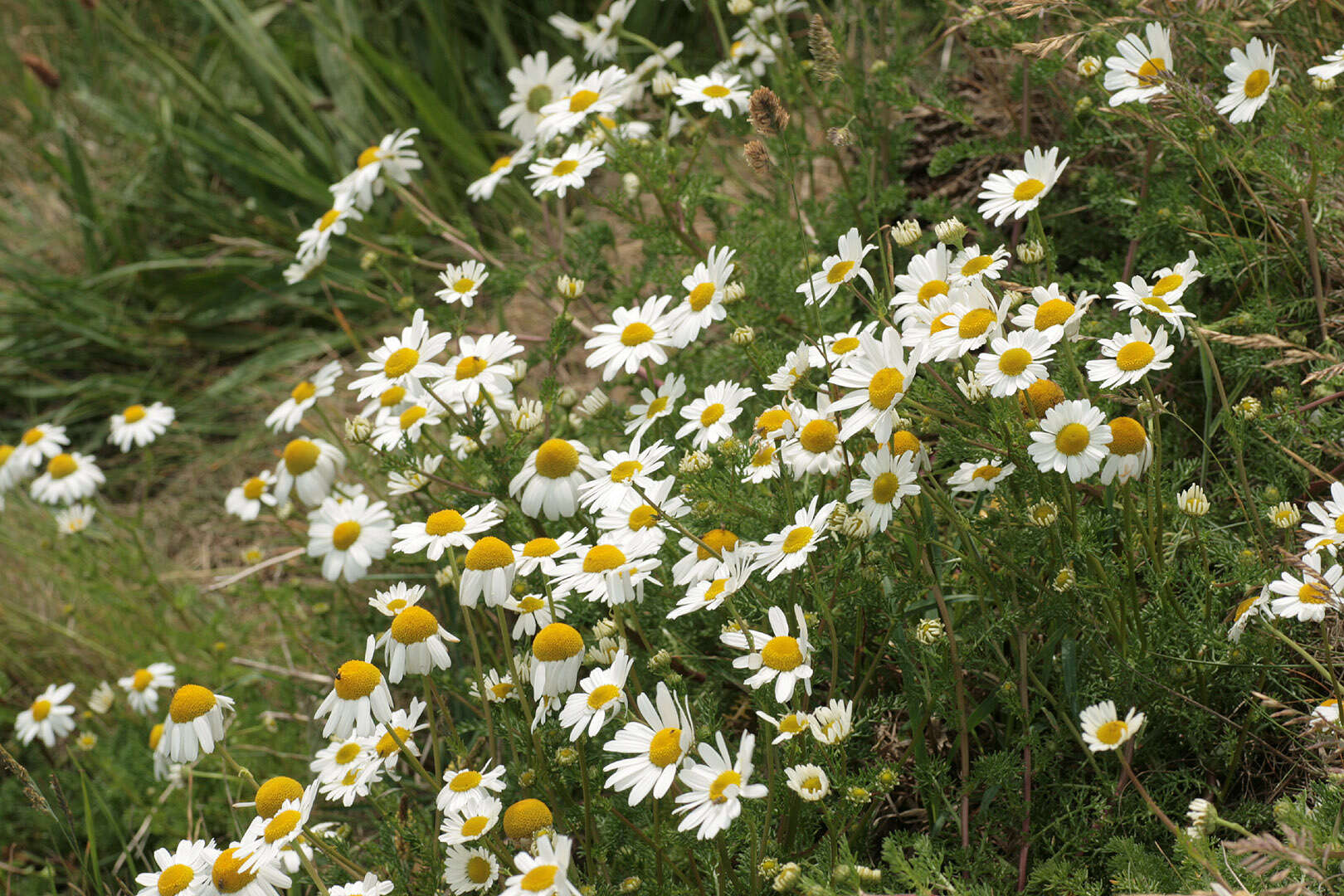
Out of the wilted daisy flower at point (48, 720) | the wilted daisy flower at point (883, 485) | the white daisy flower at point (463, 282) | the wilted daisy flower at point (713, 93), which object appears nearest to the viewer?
the wilted daisy flower at point (883, 485)

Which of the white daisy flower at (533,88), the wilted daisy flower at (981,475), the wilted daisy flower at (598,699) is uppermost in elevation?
the white daisy flower at (533,88)

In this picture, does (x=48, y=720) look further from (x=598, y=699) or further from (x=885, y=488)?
(x=885, y=488)

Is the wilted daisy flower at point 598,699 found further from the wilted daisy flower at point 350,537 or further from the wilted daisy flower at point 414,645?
the wilted daisy flower at point 350,537

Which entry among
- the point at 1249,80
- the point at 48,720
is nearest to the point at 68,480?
the point at 48,720

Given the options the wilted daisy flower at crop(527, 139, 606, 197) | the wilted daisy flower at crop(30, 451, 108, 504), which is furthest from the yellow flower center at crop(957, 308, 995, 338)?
the wilted daisy flower at crop(30, 451, 108, 504)

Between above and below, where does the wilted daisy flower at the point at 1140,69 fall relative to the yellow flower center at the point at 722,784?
above

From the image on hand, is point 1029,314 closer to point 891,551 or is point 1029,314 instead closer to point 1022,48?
point 891,551

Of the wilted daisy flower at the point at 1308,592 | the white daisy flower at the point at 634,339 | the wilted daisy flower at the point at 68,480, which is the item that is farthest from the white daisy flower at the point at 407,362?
the wilted daisy flower at the point at 68,480
